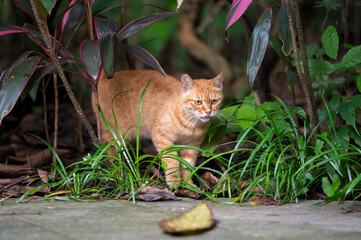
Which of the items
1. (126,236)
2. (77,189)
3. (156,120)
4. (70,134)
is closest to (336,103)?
(156,120)

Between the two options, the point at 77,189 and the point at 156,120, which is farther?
the point at 156,120

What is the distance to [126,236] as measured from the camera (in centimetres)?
141

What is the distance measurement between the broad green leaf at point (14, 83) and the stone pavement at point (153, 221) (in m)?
0.53

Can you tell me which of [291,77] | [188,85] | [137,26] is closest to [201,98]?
[188,85]

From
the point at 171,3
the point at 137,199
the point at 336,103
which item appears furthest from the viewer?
the point at 171,3

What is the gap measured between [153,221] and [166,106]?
1807 mm

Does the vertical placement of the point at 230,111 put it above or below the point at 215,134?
above

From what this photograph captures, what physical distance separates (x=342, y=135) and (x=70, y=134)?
2913 mm

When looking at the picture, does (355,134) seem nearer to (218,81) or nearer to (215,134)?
(215,134)

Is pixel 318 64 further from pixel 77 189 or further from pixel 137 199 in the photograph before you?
pixel 77 189

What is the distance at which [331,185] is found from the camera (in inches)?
90.4

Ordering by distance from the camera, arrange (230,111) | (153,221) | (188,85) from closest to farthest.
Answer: (153,221) → (230,111) → (188,85)

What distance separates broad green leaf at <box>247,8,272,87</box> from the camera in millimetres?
2276

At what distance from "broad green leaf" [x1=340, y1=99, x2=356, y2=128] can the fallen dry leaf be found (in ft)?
4.20
